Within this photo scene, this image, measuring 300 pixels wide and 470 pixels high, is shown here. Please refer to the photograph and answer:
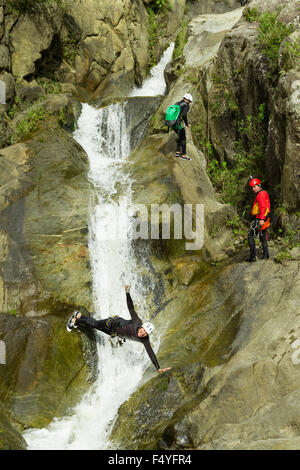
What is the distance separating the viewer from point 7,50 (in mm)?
16250

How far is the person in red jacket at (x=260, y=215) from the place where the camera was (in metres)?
10.1

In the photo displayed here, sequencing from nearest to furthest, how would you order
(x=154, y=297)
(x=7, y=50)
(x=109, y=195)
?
(x=154, y=297) < (x=109, y=195) < (x=7, y=50)

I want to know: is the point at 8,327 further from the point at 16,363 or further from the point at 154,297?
the point at 154,297

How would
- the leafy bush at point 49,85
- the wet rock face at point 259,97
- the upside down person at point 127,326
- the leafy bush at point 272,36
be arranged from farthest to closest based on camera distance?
the leafy bush at point 49,85
the leafy bush at point 272,36
the wet rock face at point 259,97
the upside down person at point 127,326

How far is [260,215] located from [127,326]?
418 cm

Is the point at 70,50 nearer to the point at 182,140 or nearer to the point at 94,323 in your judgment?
the point at 182,140

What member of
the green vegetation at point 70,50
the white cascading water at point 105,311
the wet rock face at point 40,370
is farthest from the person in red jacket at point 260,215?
the green vegetation at point 70,50

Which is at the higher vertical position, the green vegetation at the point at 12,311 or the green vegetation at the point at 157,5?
the green vegetation at the point at 157,5

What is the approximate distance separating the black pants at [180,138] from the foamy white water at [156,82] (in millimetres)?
9155

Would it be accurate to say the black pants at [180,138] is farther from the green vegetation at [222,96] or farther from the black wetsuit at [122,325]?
the black wetsuit at [122,325]

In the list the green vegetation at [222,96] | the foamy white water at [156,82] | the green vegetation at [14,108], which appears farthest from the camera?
the foamy white water at [156,82]

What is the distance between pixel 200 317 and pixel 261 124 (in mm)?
6951

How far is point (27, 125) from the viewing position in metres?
14.5

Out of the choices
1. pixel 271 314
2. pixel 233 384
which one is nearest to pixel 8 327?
pixel 233 384
